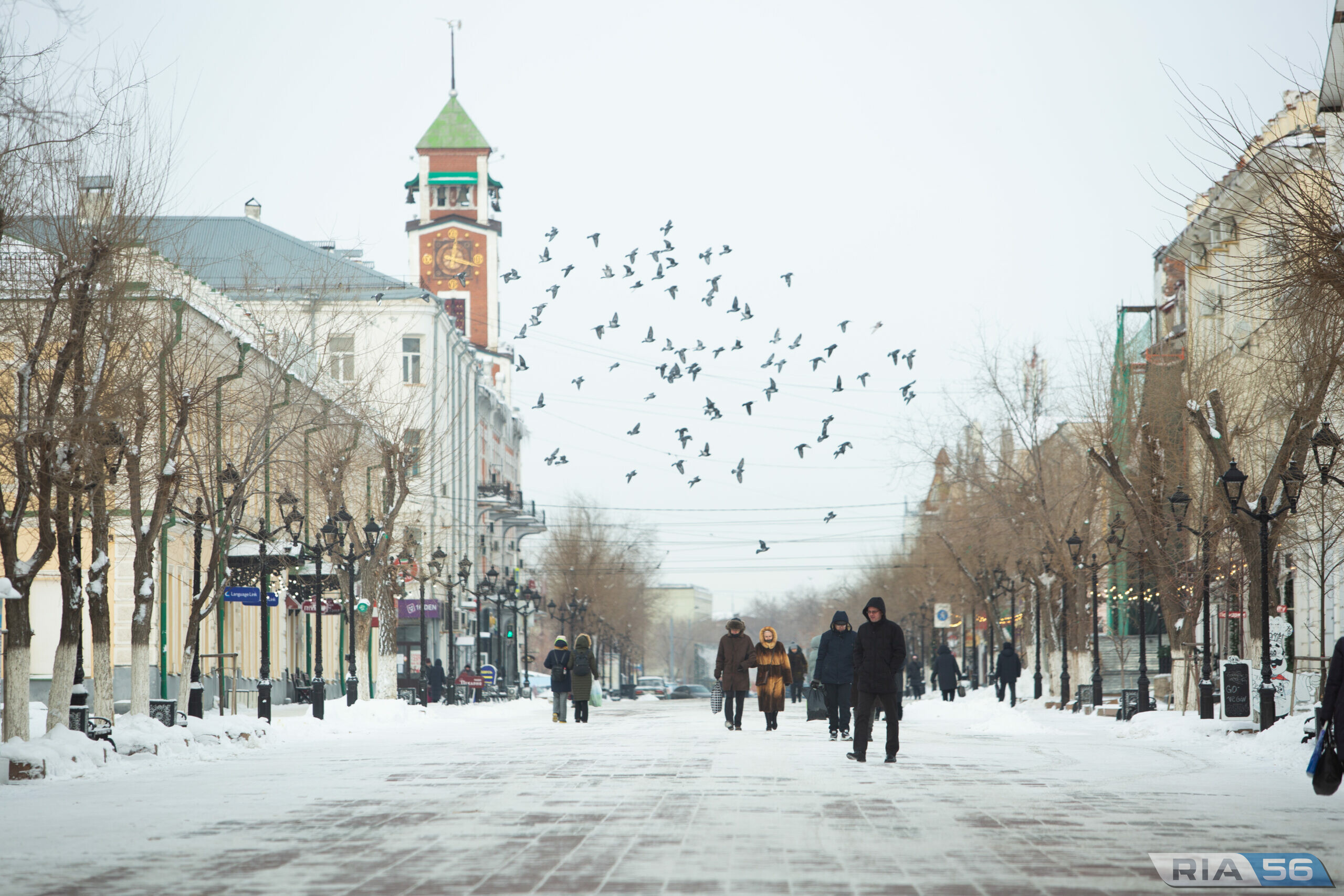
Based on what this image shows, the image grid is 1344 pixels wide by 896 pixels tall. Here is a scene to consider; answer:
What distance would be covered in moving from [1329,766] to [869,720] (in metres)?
6.71

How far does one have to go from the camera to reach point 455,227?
84.2 metres

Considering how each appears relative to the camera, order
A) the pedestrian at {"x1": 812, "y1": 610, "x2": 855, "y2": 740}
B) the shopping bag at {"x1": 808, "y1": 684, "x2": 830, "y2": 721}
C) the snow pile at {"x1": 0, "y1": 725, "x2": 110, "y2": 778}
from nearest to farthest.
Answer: the snow pile at {"x1": 0, "y1": 725, "x2": 110, "y2": 778} < the pedestrian at {"x1": 812, "y1": 610, "x2": 855, "y2": 740} < the shopping bag at {"x1": 808, "y1": 684, "x2": 830, "y2": 721}

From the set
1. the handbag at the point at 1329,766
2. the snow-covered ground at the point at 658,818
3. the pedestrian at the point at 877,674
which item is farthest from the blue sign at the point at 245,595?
the handbag at the point at 1329,766

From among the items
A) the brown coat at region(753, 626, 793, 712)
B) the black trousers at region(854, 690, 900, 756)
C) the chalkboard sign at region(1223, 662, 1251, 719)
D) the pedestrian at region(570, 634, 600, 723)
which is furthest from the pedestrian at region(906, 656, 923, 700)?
the black trousers at region(854, 690, 900, 756)

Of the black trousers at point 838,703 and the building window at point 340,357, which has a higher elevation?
the building window at point 340,357

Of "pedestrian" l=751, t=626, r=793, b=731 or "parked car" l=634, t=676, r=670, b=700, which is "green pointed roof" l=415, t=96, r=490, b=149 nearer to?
"parked car" l=634, t=676, r=670, b=700

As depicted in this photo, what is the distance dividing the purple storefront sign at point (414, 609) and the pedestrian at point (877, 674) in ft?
131

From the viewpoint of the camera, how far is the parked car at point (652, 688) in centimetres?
8344

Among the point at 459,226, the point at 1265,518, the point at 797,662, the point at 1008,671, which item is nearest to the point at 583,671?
the point at 797,662

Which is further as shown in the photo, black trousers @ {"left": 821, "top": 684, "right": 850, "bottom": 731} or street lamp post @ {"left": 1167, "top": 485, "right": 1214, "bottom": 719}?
street lamp post @ {"left": 1167, "top": 485, "right": 1214, "bottom": 719}

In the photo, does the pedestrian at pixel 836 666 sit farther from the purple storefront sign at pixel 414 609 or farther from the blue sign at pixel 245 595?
the purple storefront sign at pixel 414 609

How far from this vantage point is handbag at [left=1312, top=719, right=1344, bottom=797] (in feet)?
32.7

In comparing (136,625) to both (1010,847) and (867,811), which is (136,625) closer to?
(867,811)

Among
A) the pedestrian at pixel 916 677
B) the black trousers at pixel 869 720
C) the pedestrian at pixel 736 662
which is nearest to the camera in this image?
the black trousers at pixel 869 720
